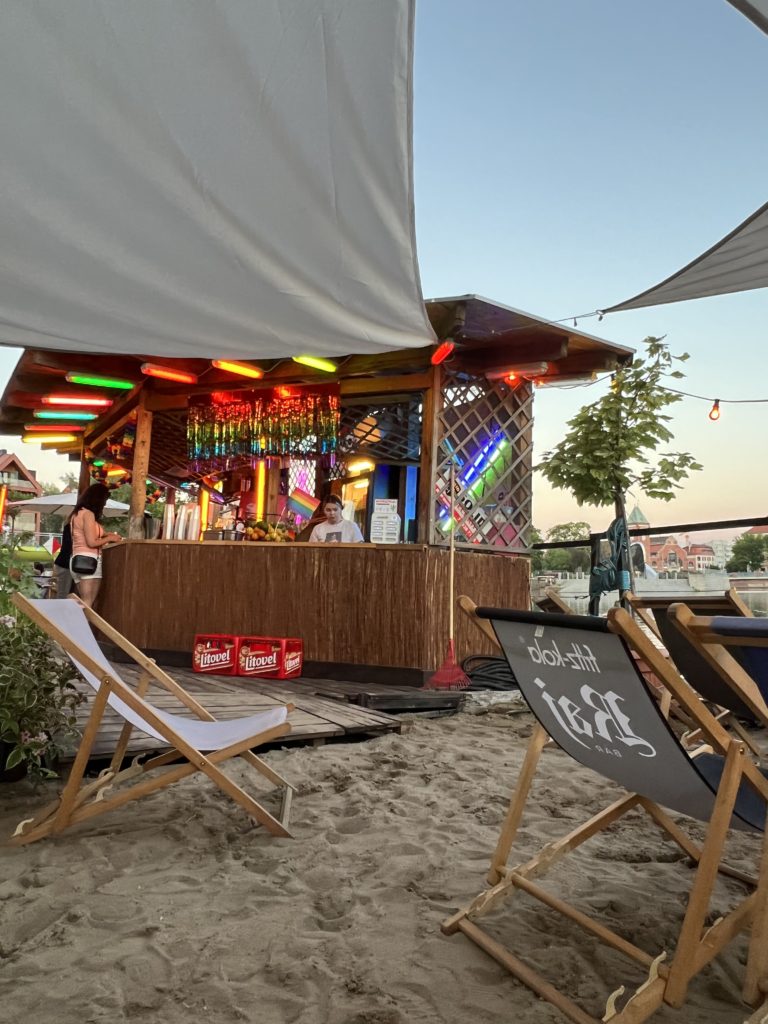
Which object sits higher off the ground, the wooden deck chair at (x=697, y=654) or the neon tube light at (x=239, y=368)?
the neon tube light at (x=239, y=368)

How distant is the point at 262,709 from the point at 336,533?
2.27m

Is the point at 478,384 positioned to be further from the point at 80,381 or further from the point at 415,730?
the point at 80,381

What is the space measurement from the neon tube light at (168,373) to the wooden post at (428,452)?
93.9 inches

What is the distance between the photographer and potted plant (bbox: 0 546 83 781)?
7.81 feet

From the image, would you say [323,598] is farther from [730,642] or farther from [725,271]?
[730,642]

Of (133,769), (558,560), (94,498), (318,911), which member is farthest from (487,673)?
(94,498)

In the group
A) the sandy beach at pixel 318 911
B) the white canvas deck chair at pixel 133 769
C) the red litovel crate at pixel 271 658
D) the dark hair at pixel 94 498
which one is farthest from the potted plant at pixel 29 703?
the dark hair at pixel 94 498

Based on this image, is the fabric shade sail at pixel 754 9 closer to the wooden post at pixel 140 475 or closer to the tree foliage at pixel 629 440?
the tree foliage at pixel 629 440

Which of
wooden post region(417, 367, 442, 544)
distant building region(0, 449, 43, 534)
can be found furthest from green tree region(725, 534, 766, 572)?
distant building region(0, 449, 43, 534)

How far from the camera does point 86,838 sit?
210 centimetres

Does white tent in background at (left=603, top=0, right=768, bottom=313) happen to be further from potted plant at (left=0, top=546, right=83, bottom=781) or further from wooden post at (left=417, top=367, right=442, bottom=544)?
potted plant at (left=0, top=546, right=83, bottom=781)

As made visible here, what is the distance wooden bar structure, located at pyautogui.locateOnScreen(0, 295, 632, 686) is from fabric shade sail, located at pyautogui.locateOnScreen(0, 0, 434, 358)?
2794 mm

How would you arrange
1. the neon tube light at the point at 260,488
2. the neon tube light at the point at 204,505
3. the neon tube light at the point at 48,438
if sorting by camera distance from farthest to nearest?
the neon tube light at the point at 48,438
the neon tube light at the point at 260,488
the neon tube light at the point at 204,505

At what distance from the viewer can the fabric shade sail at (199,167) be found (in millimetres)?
1475
